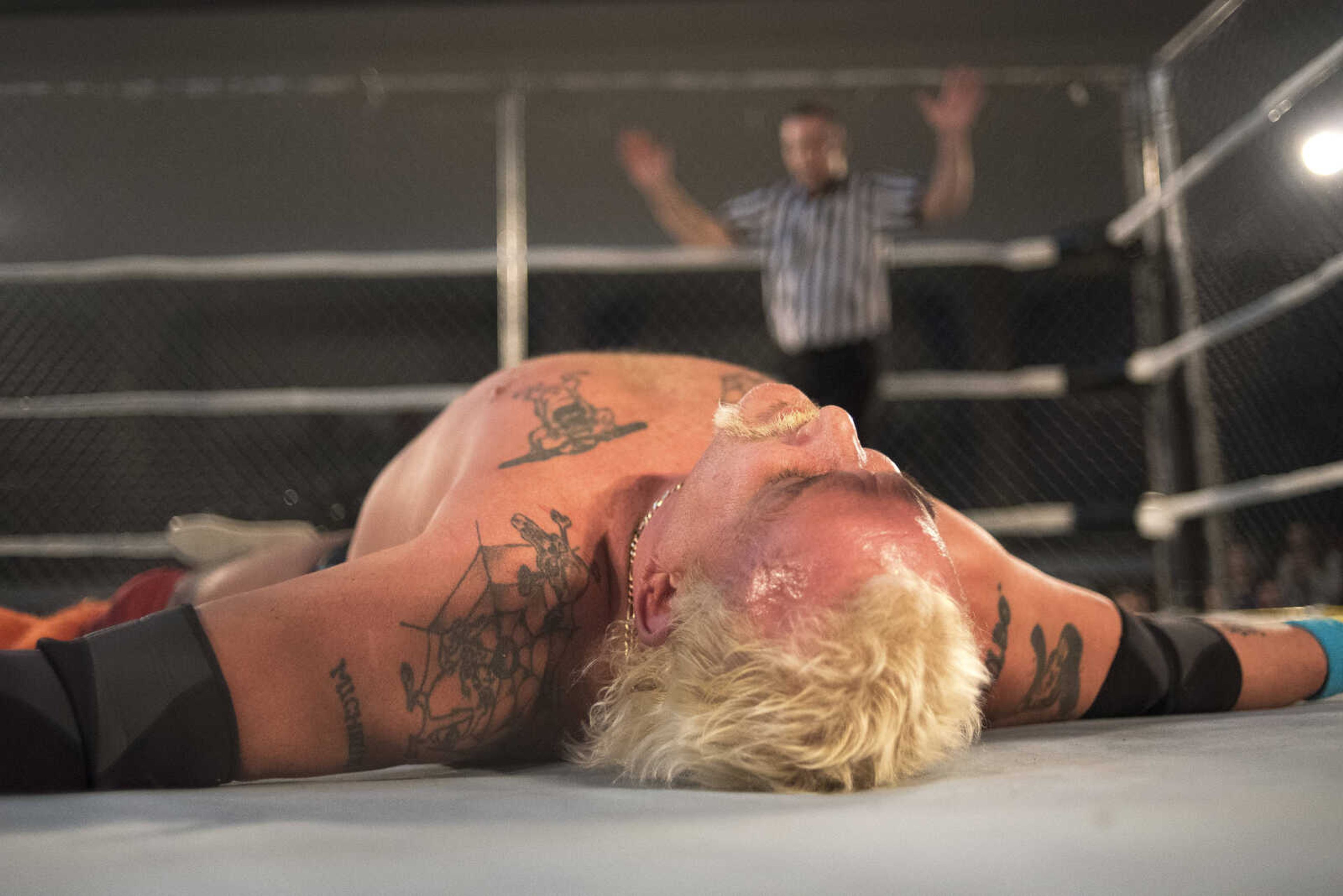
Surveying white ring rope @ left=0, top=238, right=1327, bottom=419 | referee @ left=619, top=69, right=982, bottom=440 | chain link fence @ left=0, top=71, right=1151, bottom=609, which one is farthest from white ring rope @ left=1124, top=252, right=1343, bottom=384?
referee @ left=619, top=69, right=982, bottom=440

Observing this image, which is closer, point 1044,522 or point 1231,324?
point 1231,324

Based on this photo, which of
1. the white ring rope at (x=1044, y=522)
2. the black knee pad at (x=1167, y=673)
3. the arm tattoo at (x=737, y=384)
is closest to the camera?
the black knee pad at (x=1167, y=673)

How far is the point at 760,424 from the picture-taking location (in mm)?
949

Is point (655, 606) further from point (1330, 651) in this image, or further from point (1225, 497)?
point (1225, 497)

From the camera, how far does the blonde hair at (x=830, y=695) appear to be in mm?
748

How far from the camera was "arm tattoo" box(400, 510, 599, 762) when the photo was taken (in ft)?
3.01

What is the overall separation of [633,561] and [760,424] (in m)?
0.20

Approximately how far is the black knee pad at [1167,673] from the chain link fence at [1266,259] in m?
1.43

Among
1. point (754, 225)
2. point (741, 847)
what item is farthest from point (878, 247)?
point (741, 847)

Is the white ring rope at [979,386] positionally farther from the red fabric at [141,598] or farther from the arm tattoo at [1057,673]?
the red fabric at [141,598]

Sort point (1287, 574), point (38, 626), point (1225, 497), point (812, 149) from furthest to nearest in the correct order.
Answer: point (812, 149) < point (1287, 574) < point (1225, 497) < point (38, 626)

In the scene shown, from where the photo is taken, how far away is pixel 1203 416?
302cm

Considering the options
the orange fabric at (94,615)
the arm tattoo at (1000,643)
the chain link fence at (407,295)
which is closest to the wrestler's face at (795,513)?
the arm tattoo at (1000,643)

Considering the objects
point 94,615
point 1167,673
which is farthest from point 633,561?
point 94,615
